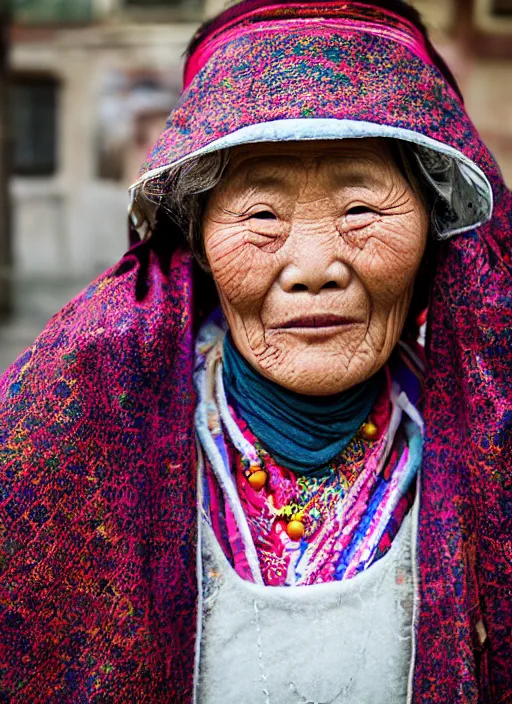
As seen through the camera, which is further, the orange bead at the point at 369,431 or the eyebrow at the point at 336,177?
the orange bead at the point at 369,431

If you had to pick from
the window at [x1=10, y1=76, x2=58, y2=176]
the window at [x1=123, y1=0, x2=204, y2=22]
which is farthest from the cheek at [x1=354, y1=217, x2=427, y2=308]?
the window at [x1=10, y1=76, x2=58, y2=176]

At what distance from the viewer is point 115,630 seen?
179 centimetres

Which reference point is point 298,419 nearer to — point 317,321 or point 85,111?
point 317,321

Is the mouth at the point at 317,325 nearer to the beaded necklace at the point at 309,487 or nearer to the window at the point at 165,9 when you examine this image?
the beaded necklace at the point at 309,487

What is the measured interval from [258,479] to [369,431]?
0.25 m

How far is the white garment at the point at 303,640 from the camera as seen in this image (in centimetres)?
183

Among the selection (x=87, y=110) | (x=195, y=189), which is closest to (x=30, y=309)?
(x=87, y=110)

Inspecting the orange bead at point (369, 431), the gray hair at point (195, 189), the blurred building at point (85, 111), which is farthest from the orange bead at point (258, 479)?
the blurred building at point (85, 111)

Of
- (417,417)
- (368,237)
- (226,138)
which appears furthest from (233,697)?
(226,138)

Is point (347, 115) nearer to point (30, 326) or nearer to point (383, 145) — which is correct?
point (383, 145)

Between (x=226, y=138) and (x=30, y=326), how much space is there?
6886 mm

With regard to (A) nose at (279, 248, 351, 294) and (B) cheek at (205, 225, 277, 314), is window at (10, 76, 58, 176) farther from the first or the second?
(A) nose at (279, 248, 351, 294)

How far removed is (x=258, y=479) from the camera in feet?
6.22

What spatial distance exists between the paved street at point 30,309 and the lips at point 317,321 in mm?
5331
